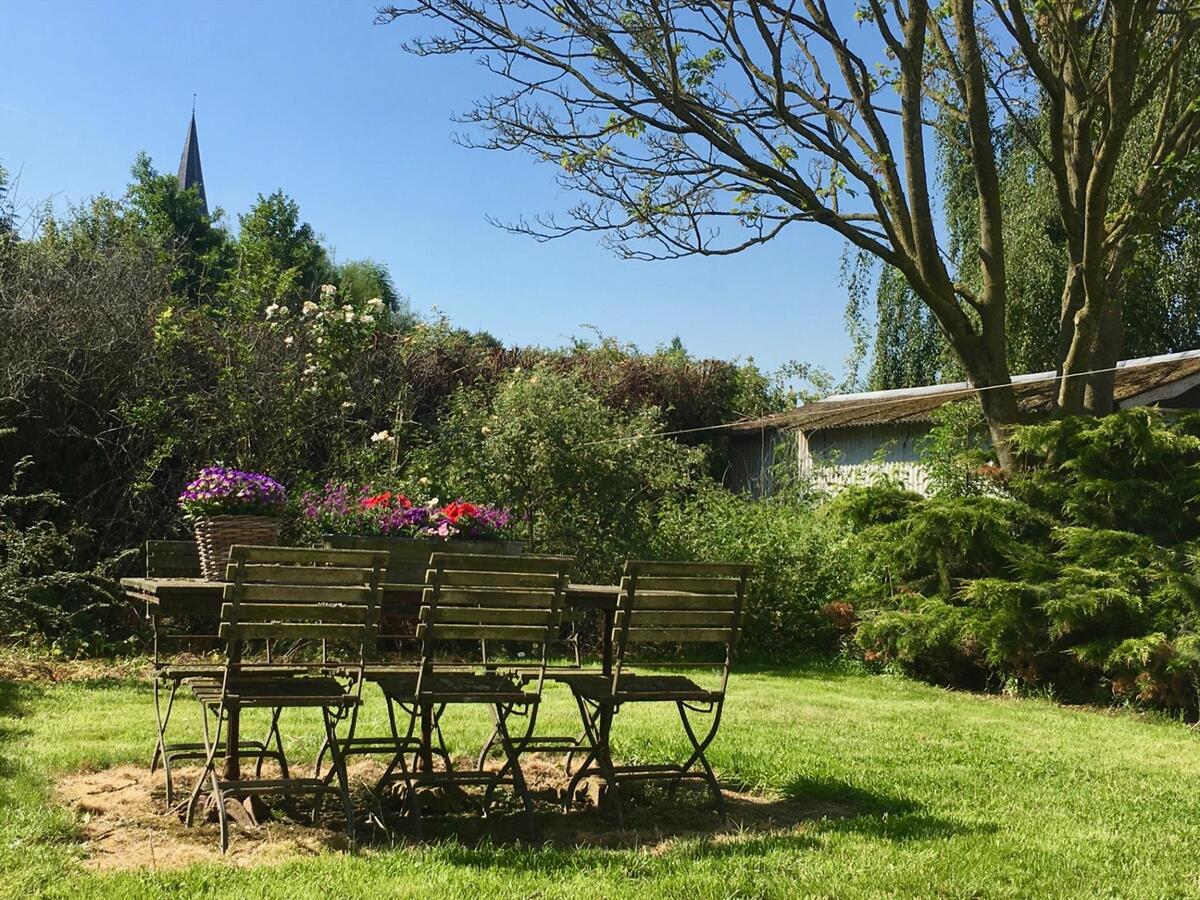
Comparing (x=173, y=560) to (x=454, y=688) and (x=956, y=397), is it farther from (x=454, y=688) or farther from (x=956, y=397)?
(x=956, y=397)

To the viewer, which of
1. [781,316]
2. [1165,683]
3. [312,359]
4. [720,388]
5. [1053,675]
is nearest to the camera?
[1165,683]

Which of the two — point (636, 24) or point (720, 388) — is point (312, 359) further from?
point (720, 388)

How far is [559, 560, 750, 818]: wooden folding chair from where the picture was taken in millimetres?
4824

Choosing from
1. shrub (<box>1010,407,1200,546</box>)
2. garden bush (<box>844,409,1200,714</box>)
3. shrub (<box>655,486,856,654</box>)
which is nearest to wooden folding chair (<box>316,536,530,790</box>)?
garden bush (<box>844,409,1200,714</box>)

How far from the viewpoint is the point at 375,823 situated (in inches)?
Answer: 176

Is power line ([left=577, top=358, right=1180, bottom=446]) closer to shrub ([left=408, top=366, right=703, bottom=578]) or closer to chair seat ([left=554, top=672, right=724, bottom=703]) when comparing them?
shrub ([left=408, top=366, right=703, bottom=578])

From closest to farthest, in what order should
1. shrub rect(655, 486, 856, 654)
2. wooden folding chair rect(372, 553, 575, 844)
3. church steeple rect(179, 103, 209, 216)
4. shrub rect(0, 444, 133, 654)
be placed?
wooden folding chair rect(372, 553, 575, 844) → shrub rect(0, 444, 133, 654) → shrub rect(655, 486, 856, 654) → church steeple rect(179, 103, 209, 216)

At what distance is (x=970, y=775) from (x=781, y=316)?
865 cm

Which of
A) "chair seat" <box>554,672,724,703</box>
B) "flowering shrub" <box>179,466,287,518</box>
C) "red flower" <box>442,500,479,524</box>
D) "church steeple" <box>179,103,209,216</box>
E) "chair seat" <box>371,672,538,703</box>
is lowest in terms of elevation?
"chair seat" <box>554,672,724,703</box>

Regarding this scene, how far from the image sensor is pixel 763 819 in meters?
4.87

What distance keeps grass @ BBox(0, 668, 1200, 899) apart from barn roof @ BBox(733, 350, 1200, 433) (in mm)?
5524

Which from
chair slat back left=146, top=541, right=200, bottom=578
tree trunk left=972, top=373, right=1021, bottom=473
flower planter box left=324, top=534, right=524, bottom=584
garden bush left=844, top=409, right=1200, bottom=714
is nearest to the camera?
chair slat back left=146, top=541, right=200, bottom=578

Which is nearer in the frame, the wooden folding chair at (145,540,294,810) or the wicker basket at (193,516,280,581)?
the wooden folding chair at (145,540,294,810)

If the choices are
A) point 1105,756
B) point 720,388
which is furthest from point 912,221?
point 720,388
